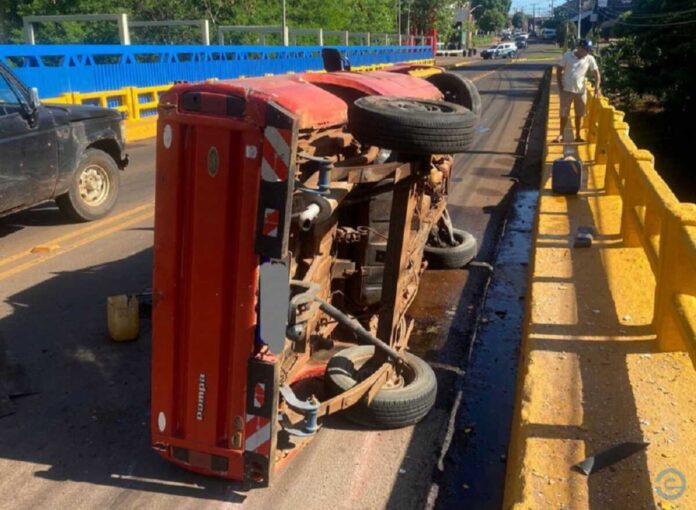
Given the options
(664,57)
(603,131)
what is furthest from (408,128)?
(664,57)

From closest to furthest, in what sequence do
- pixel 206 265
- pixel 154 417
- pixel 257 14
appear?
pixel 206 265 < pixel 154 417 < pixel 257 14

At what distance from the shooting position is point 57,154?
8.16 meters

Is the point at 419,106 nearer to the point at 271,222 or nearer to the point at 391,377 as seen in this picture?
the point at 271,222

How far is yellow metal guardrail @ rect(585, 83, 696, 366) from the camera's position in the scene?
12.3 feet

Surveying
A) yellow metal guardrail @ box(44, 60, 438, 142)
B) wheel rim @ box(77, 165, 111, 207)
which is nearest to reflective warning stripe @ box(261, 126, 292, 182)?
wheel rim @ box(77, 165, 111, 207)

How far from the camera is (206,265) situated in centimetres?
340

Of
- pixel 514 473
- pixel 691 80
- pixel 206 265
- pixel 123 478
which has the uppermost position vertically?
pixel 691 80

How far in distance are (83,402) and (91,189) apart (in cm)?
505

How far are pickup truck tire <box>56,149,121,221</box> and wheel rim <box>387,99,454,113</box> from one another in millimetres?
5603

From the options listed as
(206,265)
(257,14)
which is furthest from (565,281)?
(257,14)

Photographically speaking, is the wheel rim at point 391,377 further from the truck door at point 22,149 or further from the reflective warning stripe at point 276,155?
the truck door at point 22,149

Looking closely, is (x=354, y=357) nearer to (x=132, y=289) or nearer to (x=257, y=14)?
(x=132, y=289)

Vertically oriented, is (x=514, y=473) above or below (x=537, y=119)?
below

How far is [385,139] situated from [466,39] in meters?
114
